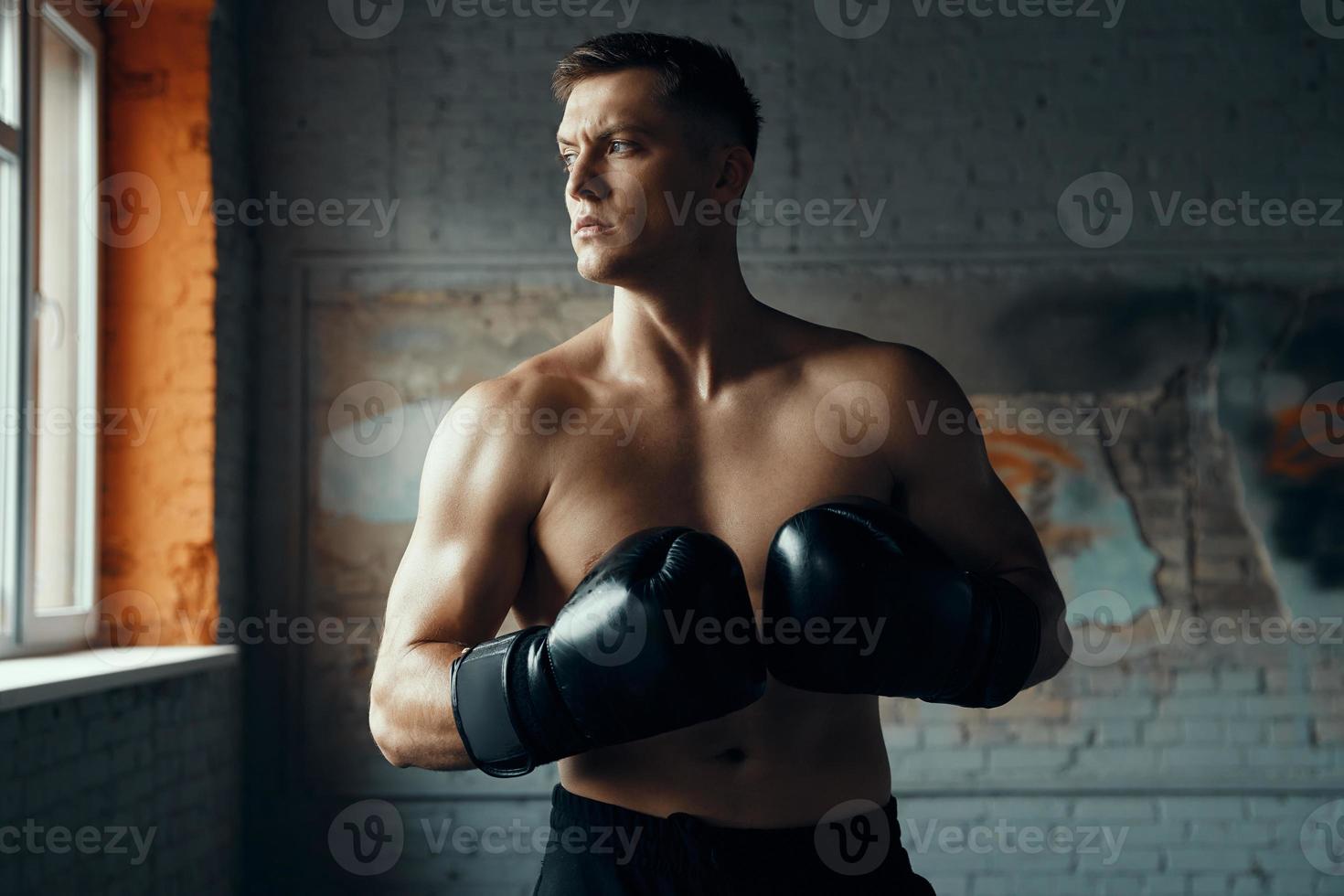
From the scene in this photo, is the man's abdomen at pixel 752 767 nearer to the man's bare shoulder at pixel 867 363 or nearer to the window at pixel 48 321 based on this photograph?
the man's bare shoulder at pixel 867 363

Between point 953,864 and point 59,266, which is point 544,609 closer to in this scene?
point 59,266

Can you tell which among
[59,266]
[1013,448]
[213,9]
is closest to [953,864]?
[1013,448]

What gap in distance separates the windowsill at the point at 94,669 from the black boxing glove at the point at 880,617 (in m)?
1.74

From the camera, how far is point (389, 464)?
3.85 metres

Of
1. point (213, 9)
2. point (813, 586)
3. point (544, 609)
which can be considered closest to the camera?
point (813, 586)

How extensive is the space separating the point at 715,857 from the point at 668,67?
101 centimetres

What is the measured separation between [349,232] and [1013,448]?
2267 mm

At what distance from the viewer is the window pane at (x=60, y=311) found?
3.15 metres

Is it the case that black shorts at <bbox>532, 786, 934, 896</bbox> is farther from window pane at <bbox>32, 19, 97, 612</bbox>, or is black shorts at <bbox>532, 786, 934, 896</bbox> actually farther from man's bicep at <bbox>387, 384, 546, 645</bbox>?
window pane at <bbox>32, 19, 97, 612</bbox>

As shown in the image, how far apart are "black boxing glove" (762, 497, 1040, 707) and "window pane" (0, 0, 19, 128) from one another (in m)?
2.48

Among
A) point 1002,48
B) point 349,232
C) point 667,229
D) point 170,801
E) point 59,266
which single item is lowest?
point 170,801

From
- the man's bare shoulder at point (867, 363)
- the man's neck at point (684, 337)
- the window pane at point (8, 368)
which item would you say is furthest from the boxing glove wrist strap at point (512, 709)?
the window pane at point (8, 368)

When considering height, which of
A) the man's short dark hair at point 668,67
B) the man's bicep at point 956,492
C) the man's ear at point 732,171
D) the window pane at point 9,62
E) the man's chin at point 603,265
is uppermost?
the window pane at point 9,62

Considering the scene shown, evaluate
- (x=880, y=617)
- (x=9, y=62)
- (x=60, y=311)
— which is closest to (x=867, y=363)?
(x=880, y=617)
